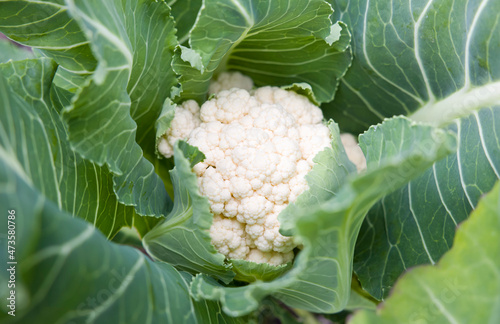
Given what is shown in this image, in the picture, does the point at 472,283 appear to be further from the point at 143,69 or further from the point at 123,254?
the point at 143,69

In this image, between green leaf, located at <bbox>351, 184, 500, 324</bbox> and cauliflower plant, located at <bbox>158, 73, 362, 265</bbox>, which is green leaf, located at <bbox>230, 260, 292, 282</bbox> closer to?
cauliflower plant, located at <bbox>158, 73, 362, 265</bbox>

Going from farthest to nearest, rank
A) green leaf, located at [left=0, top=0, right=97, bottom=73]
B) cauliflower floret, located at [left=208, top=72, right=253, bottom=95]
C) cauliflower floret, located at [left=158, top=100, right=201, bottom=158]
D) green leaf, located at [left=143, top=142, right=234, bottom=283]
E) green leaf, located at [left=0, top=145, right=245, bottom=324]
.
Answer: cauliflower floret, located at [left=208, top=72, right=253, bottom=95] < cauliflower floret, located at [left=158, top=100, right=201, bottom=158] < green leaf, located at [left=0, top=0, right=97, bottom=73] < green leaf, located at [left=143, top=142, right=234, bottom=283] < green leaf, located at [left=0, top=145, right=245, bottom=324]

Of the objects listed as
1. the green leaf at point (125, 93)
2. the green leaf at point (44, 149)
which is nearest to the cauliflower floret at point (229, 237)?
the green leaf at point (125, 93)

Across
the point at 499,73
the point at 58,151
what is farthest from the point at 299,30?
the point at 58,151

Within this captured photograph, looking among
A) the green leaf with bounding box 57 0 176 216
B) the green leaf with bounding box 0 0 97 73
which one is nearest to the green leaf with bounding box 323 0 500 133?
the green leaf with bounding box 57 0 176 216

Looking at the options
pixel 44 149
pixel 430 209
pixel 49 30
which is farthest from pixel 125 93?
pixel 430 209

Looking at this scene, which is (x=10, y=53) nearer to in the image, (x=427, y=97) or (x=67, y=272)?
(x=67, y=272)
